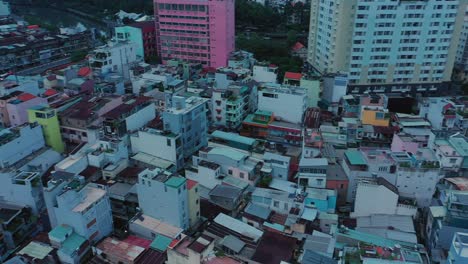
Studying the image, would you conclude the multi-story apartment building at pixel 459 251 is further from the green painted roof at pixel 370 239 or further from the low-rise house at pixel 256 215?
the low-rise house at pixel 256 215

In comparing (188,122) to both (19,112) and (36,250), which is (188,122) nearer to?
(36,250)

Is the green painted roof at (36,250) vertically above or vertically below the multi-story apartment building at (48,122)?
below

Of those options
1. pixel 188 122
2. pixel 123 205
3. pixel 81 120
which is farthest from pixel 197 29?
pixel 123 205

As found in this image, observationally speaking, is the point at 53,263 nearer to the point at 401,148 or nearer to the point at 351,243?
the point at 351,243

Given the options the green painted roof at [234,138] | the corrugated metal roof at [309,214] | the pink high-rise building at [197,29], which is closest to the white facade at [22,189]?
the green painted roof at [234,138]

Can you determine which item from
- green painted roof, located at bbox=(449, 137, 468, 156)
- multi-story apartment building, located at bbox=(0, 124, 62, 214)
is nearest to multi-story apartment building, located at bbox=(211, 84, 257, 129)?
multi-story apartment building, located at bbox=(0, 124, 62, 214)

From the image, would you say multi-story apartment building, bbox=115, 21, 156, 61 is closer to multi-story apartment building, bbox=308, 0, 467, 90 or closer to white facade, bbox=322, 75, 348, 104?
multi-story apartment building, bbox=308, 0, 467, 90

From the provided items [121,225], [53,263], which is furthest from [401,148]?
[53,263]
